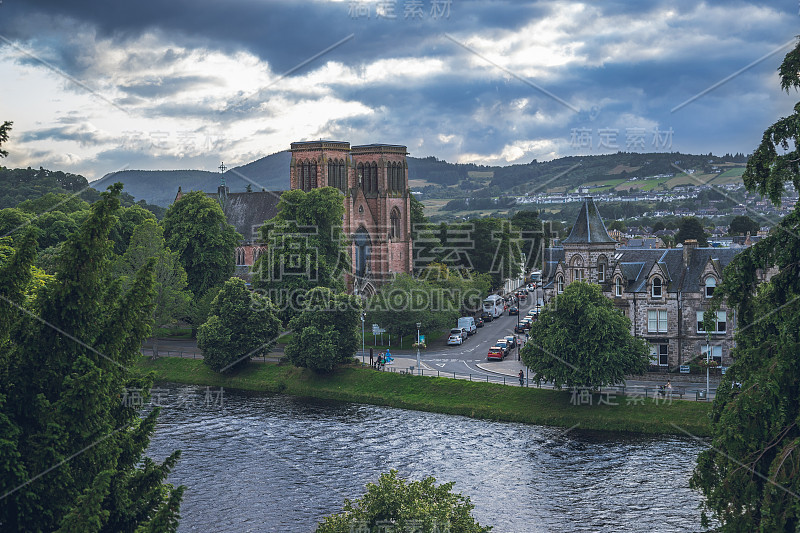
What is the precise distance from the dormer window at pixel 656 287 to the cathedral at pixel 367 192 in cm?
4610

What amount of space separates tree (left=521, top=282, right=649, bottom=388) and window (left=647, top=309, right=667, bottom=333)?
7.00m

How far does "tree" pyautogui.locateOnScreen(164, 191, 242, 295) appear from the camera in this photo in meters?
91.4

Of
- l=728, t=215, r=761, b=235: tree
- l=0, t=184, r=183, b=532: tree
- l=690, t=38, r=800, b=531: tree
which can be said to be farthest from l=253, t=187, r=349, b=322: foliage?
l=728, t=215, r=761, b=235: tree

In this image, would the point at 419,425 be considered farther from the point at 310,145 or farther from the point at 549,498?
the point at 310,145

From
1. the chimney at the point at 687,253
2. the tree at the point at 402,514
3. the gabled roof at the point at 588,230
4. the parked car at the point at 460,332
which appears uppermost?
the gabled roof at the point at 588,230

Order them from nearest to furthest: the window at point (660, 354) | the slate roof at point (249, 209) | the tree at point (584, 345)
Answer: the tree at point (584, 345)
the window at point (660, 354)
the slate roof at point (249, 209)

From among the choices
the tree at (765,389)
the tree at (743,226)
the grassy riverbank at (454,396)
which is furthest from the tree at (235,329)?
the tree at (743,226)

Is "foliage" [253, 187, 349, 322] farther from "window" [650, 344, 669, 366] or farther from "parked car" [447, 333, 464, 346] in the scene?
"window" [650, 344, 669, 366]

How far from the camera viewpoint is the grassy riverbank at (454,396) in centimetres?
5662

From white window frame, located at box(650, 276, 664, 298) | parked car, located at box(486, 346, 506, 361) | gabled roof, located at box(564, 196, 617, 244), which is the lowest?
parked car, located at box(486, 346, 506, 361)

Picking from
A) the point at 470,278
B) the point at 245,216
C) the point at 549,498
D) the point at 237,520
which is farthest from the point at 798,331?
the point at 245,216

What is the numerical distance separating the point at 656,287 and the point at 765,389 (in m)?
47.0

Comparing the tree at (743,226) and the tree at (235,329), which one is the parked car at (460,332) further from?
the tree at (743,226)

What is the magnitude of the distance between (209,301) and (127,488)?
6612cm
